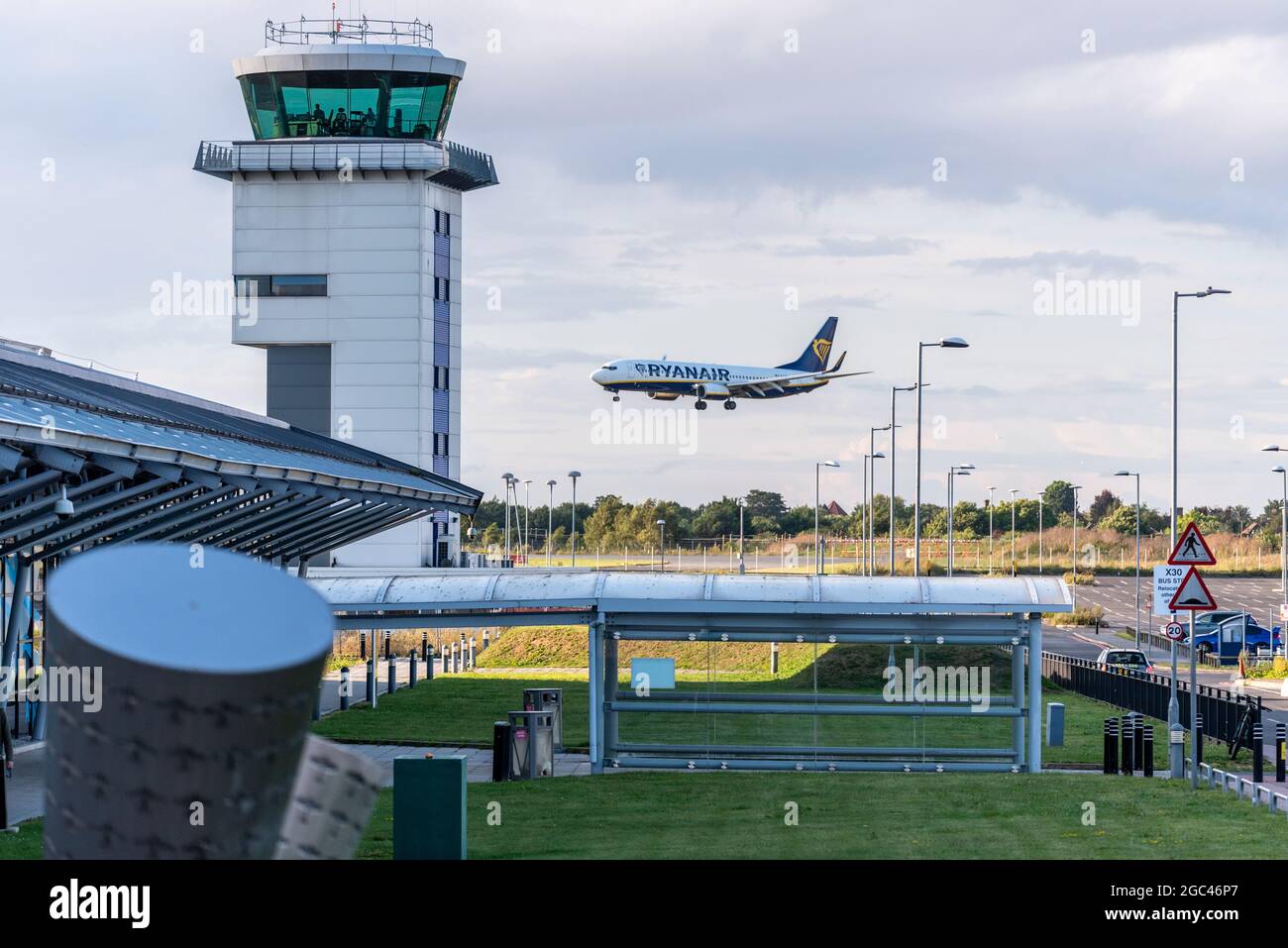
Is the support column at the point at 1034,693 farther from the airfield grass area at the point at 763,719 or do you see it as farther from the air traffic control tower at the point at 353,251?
the air traffic control tower at the point at 353,251

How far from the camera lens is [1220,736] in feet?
106

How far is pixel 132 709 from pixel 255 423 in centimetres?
3739

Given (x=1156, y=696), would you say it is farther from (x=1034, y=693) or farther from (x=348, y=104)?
(x=348, y=104)

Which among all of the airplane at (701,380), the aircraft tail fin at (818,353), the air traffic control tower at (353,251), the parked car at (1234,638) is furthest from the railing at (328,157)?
the parked car at (1234,638)

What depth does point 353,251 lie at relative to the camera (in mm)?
82500

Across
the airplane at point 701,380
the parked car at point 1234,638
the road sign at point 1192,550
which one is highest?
the airplane at point 701,380

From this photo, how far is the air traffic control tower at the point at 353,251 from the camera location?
81.4 meters

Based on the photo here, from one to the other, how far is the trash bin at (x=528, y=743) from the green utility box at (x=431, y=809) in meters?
8.95

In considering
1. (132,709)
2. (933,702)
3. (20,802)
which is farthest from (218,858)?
(933,702)

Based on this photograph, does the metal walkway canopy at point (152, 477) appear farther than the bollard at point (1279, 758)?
No

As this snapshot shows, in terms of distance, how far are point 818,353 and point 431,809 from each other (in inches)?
3801

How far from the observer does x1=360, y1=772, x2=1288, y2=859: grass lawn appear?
672 inches

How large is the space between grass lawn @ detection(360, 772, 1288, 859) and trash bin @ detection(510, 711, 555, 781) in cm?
70
